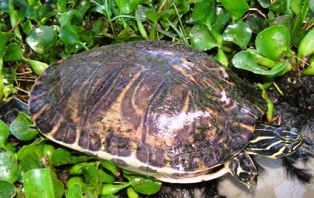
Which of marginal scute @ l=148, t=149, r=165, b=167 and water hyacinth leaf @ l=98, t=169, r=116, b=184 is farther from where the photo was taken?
water hyacinth leaf @ l=98, t=169, r=116, b=184

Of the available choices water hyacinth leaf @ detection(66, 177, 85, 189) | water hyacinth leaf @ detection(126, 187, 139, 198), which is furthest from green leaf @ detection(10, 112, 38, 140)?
water hyacinth leaf @ detection(126, 187, 139, 198)

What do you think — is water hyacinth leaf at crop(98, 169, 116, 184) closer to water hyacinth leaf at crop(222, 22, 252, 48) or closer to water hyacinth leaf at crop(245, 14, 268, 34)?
water hyacinth leaf at crop(222, 22, 252, 48)

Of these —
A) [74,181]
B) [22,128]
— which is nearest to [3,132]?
[22,128]

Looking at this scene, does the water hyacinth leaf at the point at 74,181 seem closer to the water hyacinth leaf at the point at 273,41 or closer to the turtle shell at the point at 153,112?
the turtle shell at the point at 153,112

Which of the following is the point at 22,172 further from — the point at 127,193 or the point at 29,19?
the point at 29,19

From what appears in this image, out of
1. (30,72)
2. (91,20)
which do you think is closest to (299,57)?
(91,20)

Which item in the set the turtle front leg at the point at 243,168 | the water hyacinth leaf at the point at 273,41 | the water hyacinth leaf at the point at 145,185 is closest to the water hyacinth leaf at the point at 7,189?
the water hyacinth leaf at the point at 145,185
